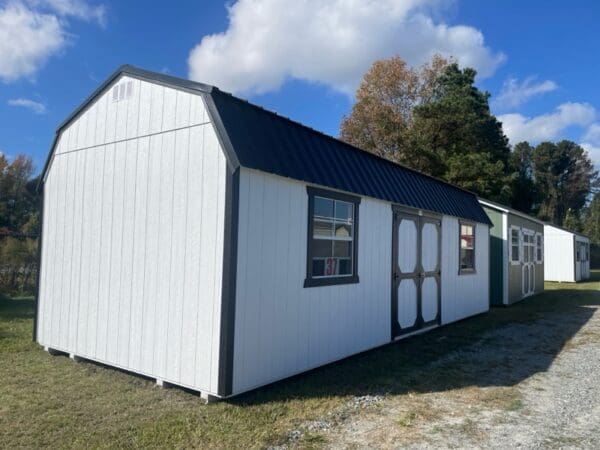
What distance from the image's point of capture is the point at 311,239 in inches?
207

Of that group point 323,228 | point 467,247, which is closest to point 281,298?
point 323,228

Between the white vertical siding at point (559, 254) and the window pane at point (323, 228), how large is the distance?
73.8 feet

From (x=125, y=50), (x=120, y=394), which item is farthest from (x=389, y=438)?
(x=125, y=50)

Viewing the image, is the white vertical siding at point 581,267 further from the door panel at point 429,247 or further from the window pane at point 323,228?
the window pane at point 323,228

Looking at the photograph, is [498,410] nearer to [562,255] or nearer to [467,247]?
[467,247]

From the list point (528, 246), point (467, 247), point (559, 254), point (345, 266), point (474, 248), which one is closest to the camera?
point (345, 266)

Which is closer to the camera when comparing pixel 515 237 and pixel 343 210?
pixel 343 210

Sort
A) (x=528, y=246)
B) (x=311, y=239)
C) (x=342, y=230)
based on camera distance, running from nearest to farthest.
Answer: (x=311, y=239)
(x=342, y=230)
(x=528, y=246)

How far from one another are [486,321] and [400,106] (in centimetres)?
1961

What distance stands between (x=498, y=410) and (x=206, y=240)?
11.0ft

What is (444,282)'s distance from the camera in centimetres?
895

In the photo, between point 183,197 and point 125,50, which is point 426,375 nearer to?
point 183,197

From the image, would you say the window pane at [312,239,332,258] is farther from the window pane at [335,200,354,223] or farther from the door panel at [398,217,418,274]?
the door panel at [398,217,418,274]

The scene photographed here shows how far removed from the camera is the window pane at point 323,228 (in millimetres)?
5393
